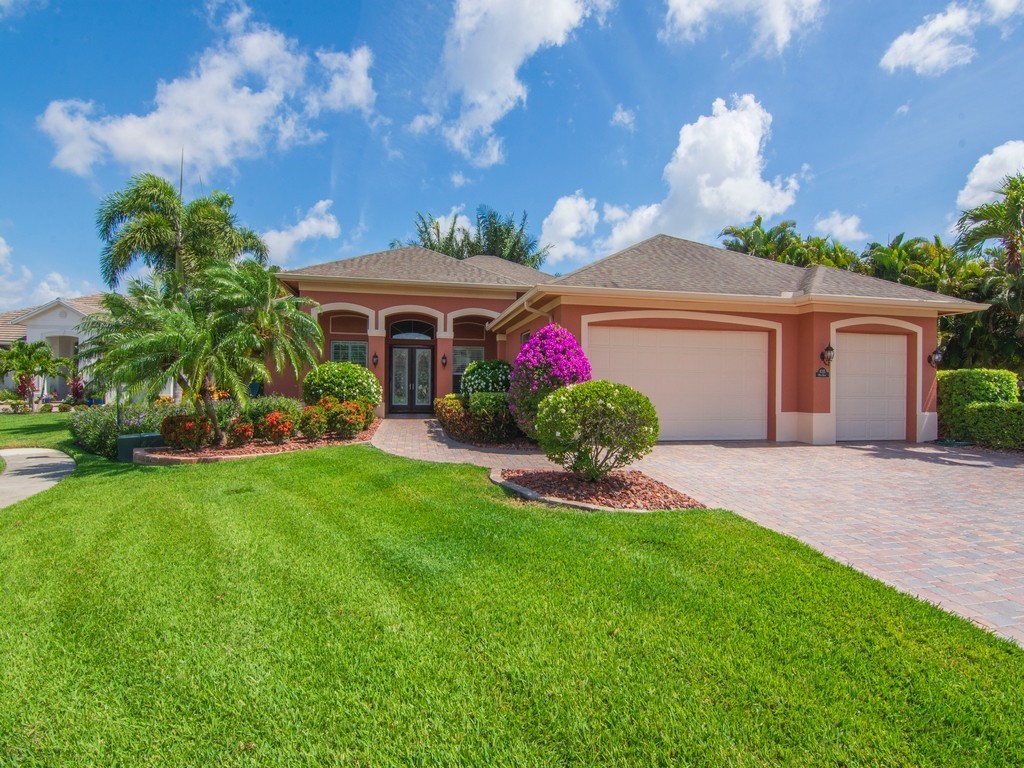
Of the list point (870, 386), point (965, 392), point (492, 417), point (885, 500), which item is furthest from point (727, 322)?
point (885, 500)

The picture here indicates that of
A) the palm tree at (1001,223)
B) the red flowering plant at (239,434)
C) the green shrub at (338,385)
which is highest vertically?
the palm tree at (1001,223)

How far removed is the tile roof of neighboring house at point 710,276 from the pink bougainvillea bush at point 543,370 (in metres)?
1.35

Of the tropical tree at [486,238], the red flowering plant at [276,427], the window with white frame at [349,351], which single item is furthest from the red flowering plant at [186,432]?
the tropical tree at [486,238]

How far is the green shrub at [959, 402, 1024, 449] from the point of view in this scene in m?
10.4

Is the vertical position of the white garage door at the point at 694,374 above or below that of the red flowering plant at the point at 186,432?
above

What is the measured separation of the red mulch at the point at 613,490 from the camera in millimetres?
6090

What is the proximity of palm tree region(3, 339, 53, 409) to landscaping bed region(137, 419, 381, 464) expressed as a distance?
644 inches

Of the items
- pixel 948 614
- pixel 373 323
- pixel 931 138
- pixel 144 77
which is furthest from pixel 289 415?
pixel 931 138

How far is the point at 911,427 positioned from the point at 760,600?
11.7 metres

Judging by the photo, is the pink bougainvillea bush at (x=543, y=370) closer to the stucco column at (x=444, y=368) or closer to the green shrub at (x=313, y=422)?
the green shrub at (x=313, y=422)

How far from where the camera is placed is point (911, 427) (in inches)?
481

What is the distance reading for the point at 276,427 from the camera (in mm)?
10391

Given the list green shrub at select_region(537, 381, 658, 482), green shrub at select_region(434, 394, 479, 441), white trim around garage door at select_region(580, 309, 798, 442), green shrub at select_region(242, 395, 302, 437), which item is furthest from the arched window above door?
green shrub at select_region(537, 381, 658, 482)

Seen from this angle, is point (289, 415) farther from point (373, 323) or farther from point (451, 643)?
point (451, 643)
